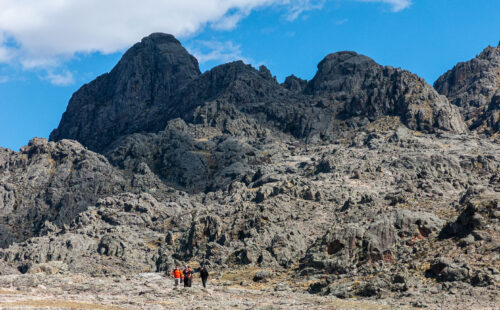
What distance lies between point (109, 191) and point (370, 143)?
73859 mm

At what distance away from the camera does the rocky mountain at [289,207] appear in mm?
57125

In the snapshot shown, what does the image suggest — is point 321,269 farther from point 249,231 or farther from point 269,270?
point 249,231

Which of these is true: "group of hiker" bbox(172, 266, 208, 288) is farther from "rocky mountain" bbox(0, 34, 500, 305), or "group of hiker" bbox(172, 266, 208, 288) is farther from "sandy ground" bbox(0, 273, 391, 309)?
"rocky mountain" bbox(0, 34, 500, 305)

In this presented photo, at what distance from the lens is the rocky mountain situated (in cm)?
5712

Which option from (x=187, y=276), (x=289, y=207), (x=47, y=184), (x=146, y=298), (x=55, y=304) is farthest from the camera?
(x=47, y=184)

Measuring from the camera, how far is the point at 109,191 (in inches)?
6309

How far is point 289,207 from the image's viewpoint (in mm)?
101562

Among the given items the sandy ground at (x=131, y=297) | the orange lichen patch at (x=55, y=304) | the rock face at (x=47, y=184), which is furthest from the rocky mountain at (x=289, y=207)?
the orange lichen patch at (x=55, y=304)

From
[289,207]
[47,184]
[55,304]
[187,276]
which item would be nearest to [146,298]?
[187,276]

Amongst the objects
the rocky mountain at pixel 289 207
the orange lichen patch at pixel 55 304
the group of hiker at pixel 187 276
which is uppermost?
the rocky mountain at pixel 289 207

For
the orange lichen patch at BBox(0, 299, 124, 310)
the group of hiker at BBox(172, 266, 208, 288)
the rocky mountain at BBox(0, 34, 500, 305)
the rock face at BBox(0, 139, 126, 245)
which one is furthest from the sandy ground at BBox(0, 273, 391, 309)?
Result: the rock face at BBox(0, 139, 126, 245)

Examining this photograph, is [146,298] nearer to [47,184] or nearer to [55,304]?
[55,304]

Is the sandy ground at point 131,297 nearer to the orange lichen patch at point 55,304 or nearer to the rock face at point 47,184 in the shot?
the orange lichen patch at point 55,304

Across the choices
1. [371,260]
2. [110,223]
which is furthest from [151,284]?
[110,223]
